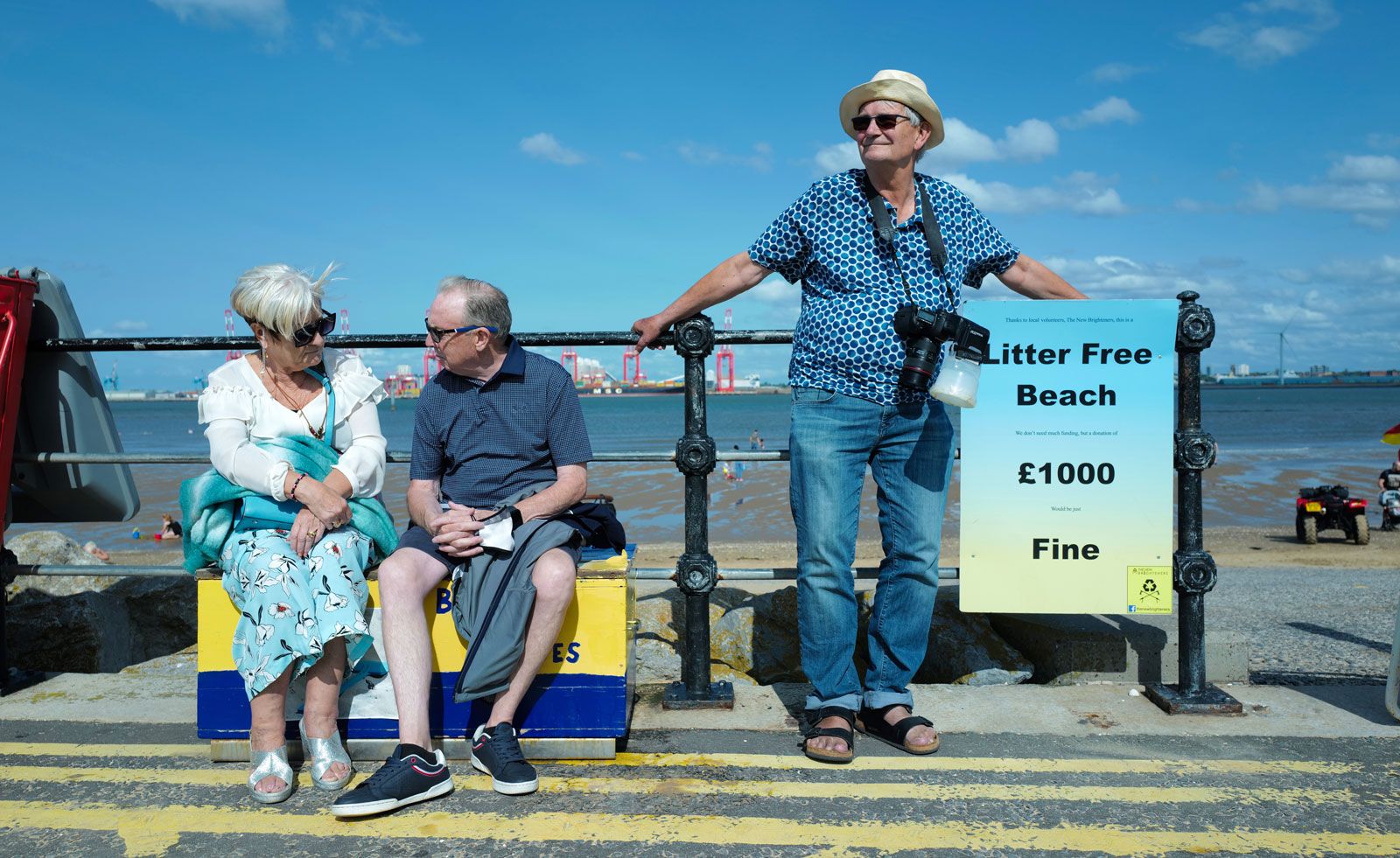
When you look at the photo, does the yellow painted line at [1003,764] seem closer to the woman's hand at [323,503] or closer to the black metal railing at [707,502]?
the black metal railing at [707,502]

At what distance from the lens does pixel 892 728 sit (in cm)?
320

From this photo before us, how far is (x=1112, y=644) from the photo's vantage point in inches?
154

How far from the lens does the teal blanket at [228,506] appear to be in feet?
10.2

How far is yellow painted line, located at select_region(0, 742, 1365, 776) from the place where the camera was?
2920 millimetres

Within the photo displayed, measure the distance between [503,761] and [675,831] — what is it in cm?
60

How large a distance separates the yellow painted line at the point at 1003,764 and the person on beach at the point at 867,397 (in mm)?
110

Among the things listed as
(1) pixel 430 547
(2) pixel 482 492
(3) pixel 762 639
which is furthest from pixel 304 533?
(3) pixel 762 639

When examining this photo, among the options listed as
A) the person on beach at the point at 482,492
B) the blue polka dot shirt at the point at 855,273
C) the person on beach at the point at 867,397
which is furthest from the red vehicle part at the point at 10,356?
the blue polka dot shirt at the point at 855,273

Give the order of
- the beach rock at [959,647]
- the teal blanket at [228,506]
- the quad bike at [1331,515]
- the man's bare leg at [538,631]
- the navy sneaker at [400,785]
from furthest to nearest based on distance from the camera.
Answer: the quad bike at [1331,515], the beach rock at [959,647], the teal blanket at [228,506], the man's bare leg at [538,631], the navy sneaker at [400,785]

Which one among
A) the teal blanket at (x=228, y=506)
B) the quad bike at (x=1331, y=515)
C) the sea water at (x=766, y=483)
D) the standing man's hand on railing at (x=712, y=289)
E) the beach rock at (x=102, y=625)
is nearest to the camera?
the teal blanket at (x=228, y=506)

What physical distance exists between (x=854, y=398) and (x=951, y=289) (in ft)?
1.69

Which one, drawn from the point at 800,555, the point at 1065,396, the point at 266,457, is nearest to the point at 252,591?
the point at 266,457

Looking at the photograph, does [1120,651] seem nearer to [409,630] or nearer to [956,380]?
[956,380]

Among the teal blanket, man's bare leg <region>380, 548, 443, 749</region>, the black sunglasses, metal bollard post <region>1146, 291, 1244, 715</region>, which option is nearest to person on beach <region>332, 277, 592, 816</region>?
man's bare leg <region>380, 548, 443, 749</region>
